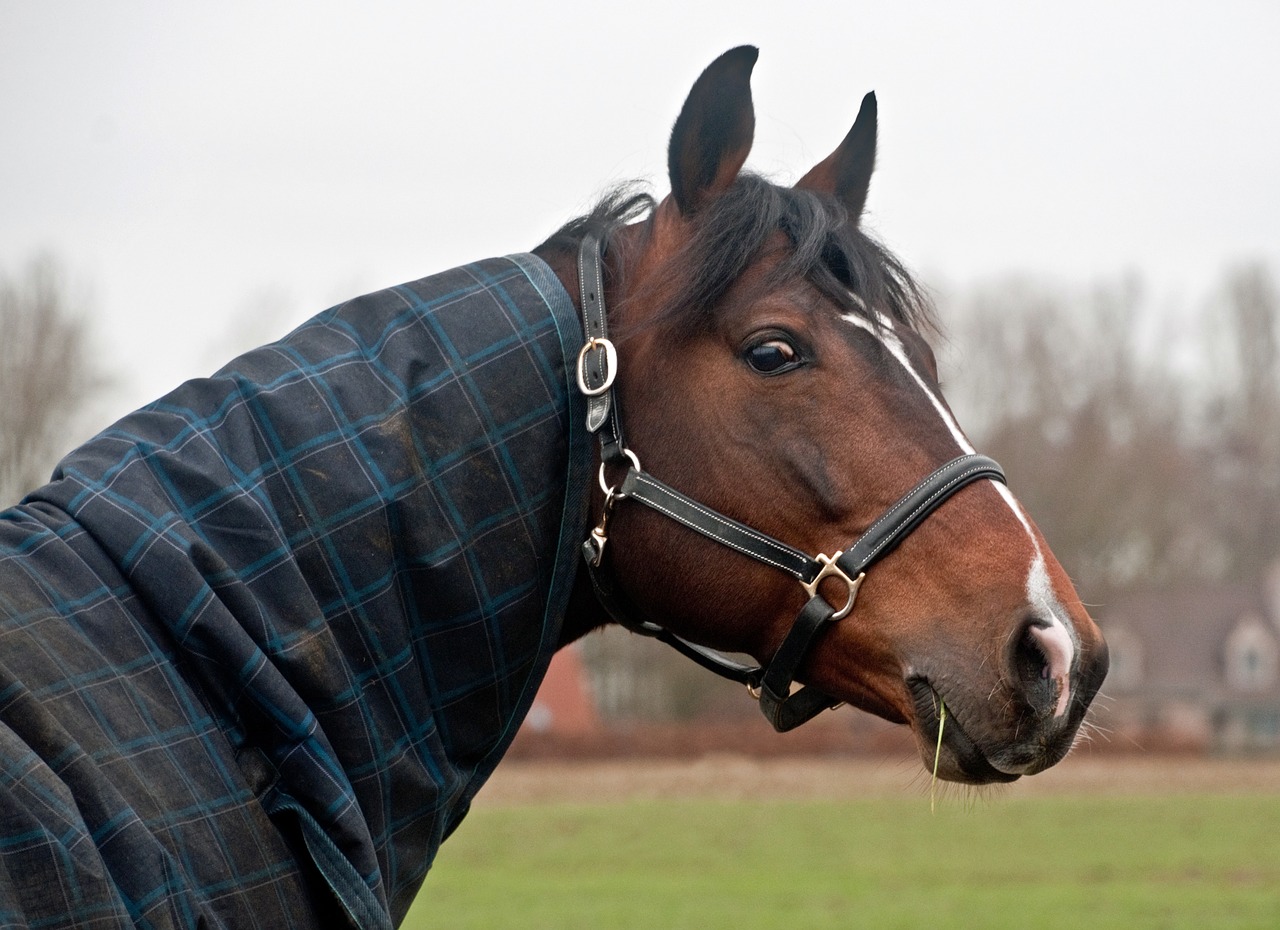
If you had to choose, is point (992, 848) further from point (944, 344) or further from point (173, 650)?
point (173, 650)

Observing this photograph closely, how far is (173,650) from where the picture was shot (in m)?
2.51

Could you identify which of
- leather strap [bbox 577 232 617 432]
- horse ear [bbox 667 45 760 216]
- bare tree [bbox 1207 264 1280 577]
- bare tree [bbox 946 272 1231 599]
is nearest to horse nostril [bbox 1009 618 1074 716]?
leather strap [bbox 577 232 617 432]

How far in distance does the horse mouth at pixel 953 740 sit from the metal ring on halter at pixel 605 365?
0.99 meters

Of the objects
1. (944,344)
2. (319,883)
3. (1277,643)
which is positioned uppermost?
(944,344)

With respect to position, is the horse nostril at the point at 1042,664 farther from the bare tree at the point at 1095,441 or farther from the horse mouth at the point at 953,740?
the bare tree at the point at 1095,441

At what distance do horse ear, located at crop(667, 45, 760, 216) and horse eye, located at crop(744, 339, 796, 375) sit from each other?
47 cm

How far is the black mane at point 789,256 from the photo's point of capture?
122 inches

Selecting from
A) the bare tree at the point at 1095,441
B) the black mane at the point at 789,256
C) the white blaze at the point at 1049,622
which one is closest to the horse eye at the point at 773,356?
the black mane at the point at 789,256

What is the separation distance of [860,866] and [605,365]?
15.8m

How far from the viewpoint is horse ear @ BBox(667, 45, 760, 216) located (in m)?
3.13

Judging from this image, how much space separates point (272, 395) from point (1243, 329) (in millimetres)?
76377

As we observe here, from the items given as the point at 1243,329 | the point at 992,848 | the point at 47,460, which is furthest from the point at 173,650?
the point at 1243,329

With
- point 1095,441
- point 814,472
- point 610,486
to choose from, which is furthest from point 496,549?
point 1095,441

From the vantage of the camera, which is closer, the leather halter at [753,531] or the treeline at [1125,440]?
the leather halter at [753,531]
